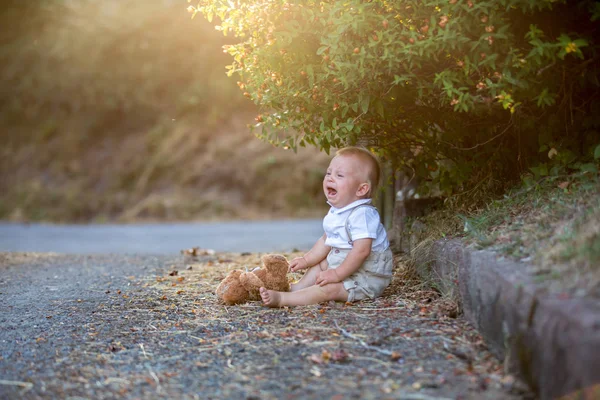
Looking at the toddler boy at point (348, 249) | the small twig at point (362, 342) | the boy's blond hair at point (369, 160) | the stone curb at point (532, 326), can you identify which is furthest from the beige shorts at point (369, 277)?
the stone curb at point (532, 326)

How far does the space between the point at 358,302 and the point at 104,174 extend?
12970 mm

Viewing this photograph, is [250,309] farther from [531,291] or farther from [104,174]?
[104,174]

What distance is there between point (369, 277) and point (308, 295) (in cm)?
40

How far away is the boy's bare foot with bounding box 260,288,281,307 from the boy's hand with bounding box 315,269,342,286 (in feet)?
0.90

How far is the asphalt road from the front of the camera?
8.56 metres

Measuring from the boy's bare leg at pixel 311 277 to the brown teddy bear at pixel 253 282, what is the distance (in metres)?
0.06

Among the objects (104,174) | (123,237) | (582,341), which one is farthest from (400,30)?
(104,174)

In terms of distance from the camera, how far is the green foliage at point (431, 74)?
3.02 metres

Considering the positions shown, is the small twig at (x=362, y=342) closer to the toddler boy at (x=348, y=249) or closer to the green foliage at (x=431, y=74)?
the toddler boy at (x=348, y=249)

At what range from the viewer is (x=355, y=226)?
11.9 ft

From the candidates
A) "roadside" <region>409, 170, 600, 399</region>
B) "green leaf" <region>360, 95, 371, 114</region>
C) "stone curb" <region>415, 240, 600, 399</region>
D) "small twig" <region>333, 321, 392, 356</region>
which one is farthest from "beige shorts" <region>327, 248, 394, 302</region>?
"green leaf" <region>360, 95, 371, 114</region>

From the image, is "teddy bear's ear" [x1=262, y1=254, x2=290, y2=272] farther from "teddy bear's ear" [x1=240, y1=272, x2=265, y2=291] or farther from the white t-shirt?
the white t-shirt

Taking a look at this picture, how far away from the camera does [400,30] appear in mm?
3316

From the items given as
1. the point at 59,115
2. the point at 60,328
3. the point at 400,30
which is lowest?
the point at 60,328
